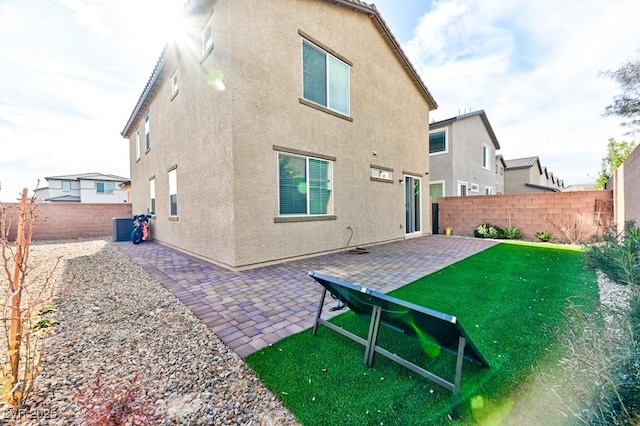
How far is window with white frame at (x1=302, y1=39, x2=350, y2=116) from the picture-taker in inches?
304

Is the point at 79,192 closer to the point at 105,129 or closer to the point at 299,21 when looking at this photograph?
the point at 105,129

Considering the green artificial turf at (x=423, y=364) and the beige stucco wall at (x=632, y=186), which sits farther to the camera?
the beige stucco wall at (x=632, y=186)

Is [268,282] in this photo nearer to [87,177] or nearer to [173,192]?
[173,192]

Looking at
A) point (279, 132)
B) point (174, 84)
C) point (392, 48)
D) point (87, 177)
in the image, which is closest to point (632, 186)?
point (279, 132)

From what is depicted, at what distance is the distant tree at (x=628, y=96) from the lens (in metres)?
15.1

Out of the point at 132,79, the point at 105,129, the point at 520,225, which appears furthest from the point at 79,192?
the point at 520,225

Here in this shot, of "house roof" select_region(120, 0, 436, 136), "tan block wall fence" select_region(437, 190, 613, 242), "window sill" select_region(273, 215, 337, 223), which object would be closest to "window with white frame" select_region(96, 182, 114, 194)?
"house roof" select_region(120, 0, 436, 136)

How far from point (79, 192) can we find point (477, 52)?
1913 inches

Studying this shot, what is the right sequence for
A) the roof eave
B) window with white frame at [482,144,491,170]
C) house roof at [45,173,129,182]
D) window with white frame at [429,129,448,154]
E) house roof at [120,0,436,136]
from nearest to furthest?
house roof at [120,0,436,136] < the roof eave < window with white frame at [429,129,448,154] < window with white frame at [482,144,491,170] < house roof at [45,173,129,182]

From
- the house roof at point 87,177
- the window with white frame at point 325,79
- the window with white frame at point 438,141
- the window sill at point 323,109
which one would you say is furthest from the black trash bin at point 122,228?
the house roof at point 87,177

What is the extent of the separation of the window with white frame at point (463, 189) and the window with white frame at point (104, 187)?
43432 millimetres

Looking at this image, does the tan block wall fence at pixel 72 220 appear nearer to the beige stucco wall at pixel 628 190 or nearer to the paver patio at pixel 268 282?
A: the paver patio at pixel 268 282

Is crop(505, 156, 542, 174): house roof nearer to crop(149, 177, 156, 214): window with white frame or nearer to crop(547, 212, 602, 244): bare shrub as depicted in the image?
crop(547, 212, 602, 244): bare shrub

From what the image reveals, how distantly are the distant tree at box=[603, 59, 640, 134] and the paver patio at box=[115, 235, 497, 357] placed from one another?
54.3ft
